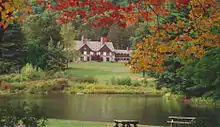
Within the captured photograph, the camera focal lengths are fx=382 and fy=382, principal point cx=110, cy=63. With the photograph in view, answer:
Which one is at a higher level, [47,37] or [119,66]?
[47,37]

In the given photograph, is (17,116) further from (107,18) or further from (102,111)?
(102,111)

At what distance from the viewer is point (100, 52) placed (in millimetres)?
51500

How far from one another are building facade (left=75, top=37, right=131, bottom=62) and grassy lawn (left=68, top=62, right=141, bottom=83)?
362 cm

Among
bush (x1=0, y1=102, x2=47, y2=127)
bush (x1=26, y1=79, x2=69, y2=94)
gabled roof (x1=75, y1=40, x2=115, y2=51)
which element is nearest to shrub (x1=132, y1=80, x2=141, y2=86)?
bush (x1=26, y1=79, x2=69, y2=94)

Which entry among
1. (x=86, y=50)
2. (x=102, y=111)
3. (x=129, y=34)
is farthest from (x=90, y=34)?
(x=102, y=111)

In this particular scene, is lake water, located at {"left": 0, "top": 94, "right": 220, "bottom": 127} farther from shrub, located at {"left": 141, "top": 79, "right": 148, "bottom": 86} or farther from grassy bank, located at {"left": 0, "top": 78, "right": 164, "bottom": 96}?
shrub, located at {"left": 141, "top": 79, "right": 148, "bottom": 86}

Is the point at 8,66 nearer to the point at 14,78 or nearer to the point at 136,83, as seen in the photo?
the point at 14,78

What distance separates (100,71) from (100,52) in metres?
10.7

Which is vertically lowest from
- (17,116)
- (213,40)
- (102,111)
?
(102,111)

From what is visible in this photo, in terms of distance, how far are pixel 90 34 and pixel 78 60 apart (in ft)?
22.4

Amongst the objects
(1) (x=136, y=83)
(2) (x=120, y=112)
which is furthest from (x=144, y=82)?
(2) (x=120, y=112)

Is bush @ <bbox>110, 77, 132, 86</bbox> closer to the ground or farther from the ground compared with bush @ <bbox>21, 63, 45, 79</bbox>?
closer to the ground

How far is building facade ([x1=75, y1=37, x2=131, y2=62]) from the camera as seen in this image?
163ft

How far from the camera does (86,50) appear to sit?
50250 millimetres
